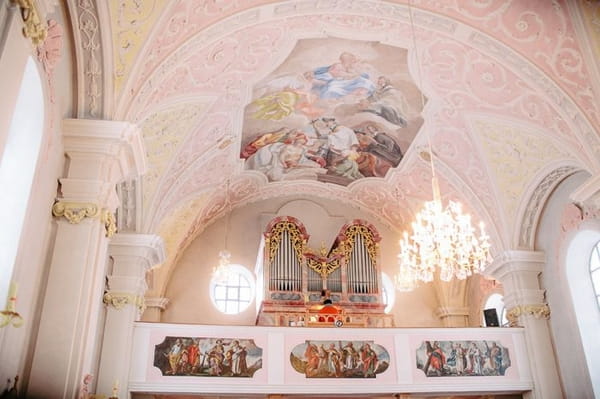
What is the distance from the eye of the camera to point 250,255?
1722 cm

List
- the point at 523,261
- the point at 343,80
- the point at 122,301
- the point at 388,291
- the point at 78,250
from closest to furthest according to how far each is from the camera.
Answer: the point at 78,250
the point at 122,301
the point at 343,80
the point at 523,261
the point at 388,291

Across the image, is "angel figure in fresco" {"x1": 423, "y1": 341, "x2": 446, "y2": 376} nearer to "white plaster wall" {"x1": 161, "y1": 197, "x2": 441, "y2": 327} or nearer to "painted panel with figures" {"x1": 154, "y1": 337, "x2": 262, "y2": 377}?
"painted panel with figures" {"x1": 154, "y1": 337, "x2": 262, "y2": 377}

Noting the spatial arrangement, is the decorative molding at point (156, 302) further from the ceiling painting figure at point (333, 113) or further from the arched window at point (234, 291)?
the ceiling painting figure at point (333, 113)

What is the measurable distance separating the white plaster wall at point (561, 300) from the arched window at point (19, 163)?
1039 cm

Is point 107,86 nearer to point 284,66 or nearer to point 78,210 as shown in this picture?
point 78,210

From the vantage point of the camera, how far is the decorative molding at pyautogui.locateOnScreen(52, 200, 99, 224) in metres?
7.64

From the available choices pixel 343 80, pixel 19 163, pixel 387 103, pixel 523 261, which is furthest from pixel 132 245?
pixel 523 261

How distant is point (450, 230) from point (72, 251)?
5151 millimetres

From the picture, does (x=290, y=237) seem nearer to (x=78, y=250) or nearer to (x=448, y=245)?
(x=448, y=245)

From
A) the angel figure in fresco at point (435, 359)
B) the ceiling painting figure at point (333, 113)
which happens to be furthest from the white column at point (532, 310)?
the ceiling painting figure at point (333, 113)

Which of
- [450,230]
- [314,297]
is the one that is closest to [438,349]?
[314,297]

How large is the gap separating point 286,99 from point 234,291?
21.6 feet

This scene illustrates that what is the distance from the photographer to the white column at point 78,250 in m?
6.90

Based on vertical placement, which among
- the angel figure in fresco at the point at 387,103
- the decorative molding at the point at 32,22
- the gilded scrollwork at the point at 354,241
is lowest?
the decorative molding at the point at 32,22
